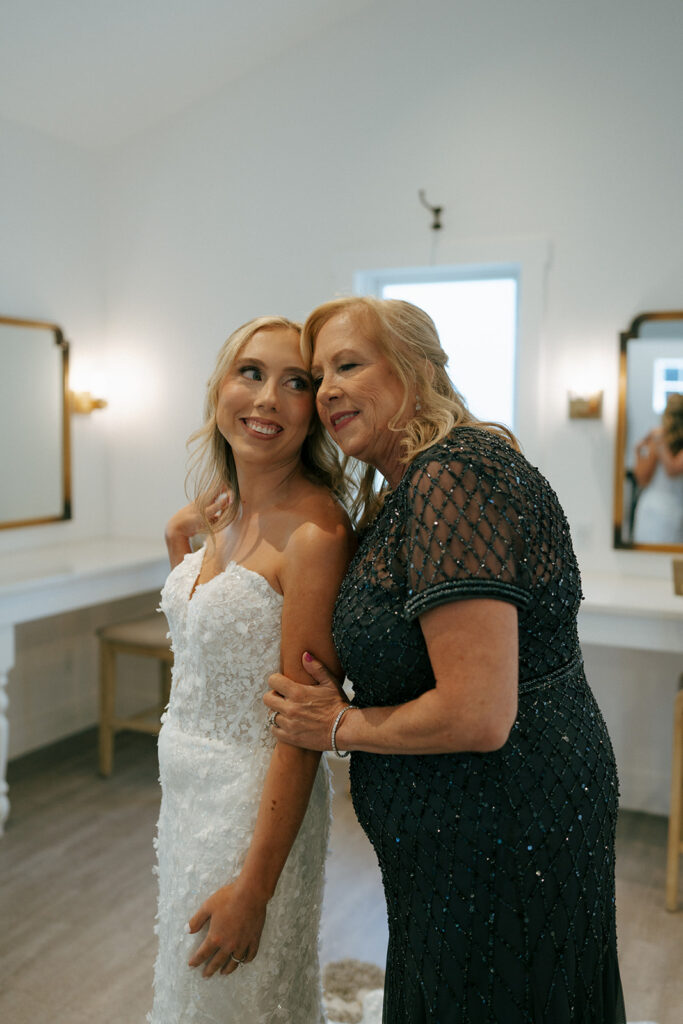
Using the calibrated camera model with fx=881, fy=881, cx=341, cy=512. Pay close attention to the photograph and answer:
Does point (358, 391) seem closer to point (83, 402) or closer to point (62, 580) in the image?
point (62, 580)

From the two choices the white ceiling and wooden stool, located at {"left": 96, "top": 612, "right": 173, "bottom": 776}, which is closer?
the white ceiling

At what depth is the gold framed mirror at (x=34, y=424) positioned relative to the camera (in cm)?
398

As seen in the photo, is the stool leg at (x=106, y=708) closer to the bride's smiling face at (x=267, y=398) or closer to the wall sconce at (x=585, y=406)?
the wall sconce at (x=585, y=406)

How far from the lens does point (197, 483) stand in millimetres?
1875

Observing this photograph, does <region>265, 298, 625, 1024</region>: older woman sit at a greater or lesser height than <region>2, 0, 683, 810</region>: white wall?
lesser

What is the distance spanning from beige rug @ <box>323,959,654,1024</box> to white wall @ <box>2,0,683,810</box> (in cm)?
170

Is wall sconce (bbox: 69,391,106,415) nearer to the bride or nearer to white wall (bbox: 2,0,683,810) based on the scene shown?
white wall (bbox: 2,0,683,810)

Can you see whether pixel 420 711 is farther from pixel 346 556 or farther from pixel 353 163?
pixel 353 163

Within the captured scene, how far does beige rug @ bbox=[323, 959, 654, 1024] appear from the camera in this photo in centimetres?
230

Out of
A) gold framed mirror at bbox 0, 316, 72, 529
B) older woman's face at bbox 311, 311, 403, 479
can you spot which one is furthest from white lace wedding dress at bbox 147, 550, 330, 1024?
gold framed mirror at bbox 0, 316, 72, 529

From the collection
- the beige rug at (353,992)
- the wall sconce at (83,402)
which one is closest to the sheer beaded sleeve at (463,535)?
the beige rug at (353,992)

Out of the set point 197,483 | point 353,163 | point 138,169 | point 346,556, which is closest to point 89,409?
point 138,169

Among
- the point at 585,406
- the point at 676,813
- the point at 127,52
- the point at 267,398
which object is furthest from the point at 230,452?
the point at 127,52

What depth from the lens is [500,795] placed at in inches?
47.7
